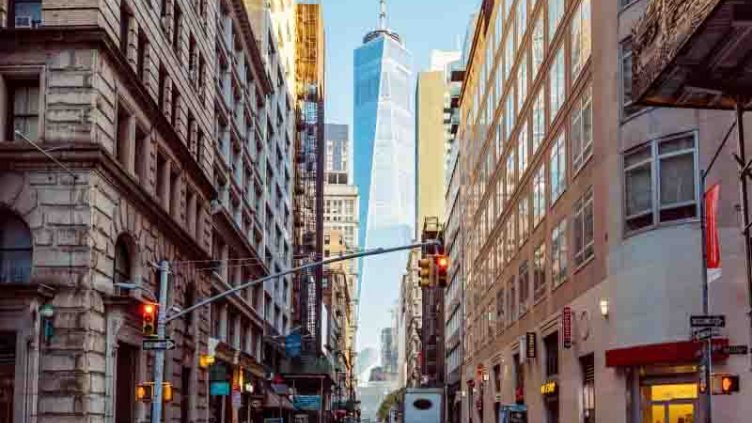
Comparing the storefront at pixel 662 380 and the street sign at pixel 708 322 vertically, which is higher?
the street sign at pixel 708 322

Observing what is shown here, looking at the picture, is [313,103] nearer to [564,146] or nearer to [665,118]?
[564,146]

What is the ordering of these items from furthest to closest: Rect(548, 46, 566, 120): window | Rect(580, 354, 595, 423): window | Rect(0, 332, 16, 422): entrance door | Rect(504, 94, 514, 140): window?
Rect(504, 94, 514, 140): window < Rect(548, 46, 566, 120): window < Rect(580, 354, 595, 423): window < Rect(0, 332, 16, 422): entrance door

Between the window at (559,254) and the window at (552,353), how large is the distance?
8.86 ft

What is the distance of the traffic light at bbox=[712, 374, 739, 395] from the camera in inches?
934

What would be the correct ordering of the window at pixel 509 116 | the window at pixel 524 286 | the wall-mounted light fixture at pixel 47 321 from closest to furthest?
1. the wall-mounted light fixture at pixel 47 321
2. the window at pixel 524 286
3. the window at pixel 509 116

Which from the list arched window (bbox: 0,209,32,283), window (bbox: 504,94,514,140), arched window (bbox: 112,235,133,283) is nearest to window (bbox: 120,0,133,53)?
arched window (bbox: 112,235,133,283)

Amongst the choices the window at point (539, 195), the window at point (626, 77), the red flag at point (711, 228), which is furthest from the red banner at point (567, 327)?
the red flag at point (711, 228)

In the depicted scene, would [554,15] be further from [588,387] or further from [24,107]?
[24,107]

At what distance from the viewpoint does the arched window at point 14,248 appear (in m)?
31.2

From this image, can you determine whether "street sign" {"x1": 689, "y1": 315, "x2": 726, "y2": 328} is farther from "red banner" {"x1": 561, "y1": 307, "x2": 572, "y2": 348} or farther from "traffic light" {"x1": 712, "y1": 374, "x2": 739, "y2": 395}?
"red banner" {"x1": 561, "y1": 307, "x2": 572, "y2": 348}

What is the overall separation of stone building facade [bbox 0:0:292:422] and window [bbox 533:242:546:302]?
15.9m

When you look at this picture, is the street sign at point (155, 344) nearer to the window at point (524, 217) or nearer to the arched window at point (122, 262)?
the arched window at point (122, 262)

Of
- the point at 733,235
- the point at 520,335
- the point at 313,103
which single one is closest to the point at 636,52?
the point at 733,235

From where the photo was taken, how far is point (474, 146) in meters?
85.6
